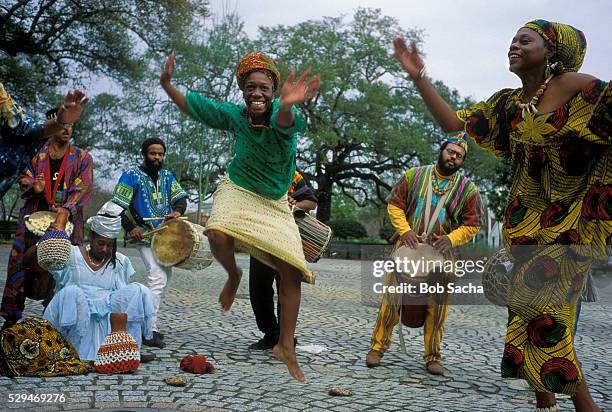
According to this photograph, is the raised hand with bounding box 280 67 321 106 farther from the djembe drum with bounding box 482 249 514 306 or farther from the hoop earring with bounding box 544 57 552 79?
the djembe drum with bounding box 482 249 514 306

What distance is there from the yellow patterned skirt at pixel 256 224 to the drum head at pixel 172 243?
2.14m

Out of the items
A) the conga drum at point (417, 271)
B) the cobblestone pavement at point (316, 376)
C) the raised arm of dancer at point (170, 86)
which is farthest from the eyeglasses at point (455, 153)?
the raised arm of dancer at point (170, 86)

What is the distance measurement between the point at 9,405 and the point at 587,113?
3.79 metres

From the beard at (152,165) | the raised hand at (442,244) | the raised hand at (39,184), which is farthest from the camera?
the beard at (152,165)

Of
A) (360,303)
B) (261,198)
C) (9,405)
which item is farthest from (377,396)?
(360,303)

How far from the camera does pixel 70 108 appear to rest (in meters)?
3.87

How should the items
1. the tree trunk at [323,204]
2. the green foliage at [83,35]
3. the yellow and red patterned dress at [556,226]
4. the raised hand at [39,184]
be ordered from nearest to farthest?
1. the yellow and red patterned dress at [556,226]
2. the raised hand at [39,184]
3. the green foliage at [83,35]
4. the tree trunk at [323,204]

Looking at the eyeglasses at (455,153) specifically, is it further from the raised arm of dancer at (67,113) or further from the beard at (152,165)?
the raised arm of dancer at (67,113)

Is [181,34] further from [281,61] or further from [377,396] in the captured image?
[377,396]

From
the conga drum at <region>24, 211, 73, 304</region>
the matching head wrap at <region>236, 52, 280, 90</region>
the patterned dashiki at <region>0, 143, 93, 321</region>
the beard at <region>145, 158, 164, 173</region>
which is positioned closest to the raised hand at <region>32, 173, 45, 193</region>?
the patterned dashiki at <region>0, 143, 93, 321</region>

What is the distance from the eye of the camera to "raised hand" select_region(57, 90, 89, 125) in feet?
12.5

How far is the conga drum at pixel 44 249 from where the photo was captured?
5035mm

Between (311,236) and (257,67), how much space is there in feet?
5.20

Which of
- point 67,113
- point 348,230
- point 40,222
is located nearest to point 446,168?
point 67,113
